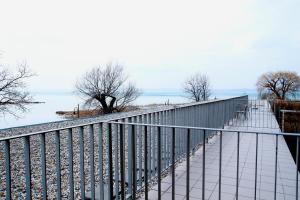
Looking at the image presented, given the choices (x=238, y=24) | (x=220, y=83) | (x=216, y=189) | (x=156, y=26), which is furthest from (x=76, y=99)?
(x=216, y=189)

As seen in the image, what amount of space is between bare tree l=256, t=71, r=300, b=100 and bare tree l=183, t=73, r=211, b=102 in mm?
7258

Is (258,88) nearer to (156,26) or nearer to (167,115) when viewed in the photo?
(156,26)

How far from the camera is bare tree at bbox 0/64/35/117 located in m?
15.0

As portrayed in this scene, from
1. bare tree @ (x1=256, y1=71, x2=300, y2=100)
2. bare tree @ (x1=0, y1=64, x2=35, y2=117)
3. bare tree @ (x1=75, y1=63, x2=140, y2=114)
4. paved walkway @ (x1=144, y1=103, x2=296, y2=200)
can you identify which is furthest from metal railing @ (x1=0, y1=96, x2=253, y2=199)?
bare tree @ (x1=256, y1=71, x2=300, y2=100)

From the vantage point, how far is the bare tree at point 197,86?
123 feet

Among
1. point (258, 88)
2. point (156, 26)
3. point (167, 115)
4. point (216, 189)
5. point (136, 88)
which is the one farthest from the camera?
point (258, 88)

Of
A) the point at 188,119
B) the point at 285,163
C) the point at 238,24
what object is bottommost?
the point at 285,163

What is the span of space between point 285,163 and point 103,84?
23.0m

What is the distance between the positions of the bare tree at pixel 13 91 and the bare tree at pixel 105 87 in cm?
1014

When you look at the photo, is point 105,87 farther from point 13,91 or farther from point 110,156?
point 110,156

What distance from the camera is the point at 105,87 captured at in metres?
26.5

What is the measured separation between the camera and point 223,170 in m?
4.43

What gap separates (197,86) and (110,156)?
35.8 metres

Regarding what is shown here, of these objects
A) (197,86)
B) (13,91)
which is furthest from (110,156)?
(197,86)
